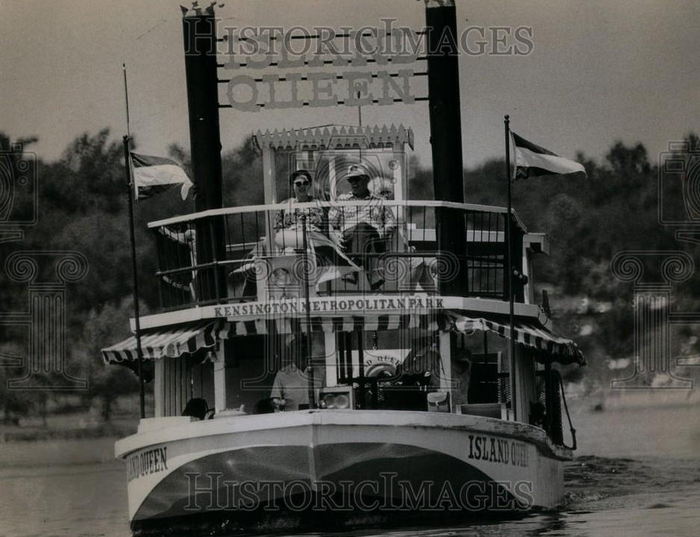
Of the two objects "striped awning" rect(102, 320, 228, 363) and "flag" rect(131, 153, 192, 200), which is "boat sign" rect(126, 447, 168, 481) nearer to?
"striped awning" rect(102, 320, 228, 363)

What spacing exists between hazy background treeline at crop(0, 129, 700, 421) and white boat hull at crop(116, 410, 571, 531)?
14886 millimetres

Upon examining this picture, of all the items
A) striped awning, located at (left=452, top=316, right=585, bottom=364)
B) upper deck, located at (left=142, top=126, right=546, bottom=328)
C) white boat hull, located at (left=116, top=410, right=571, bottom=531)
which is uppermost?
upper deck, located at (left=142, top=126, right=546, bottom=328)

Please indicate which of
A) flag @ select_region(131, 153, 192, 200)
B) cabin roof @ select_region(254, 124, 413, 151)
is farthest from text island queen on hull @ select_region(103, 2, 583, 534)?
flag @ select_region(131, 153, 192, 200)

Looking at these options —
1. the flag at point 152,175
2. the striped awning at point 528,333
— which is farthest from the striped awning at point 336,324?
the flag at point 152,175

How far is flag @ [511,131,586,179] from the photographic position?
25672 mm

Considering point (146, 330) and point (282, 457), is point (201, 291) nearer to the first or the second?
point (146, 330)

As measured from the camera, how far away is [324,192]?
25.5m

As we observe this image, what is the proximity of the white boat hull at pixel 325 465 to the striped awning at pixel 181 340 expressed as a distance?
841mm

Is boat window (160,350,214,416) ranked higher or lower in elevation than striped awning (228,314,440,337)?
lower

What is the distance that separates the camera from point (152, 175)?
84.4 feet

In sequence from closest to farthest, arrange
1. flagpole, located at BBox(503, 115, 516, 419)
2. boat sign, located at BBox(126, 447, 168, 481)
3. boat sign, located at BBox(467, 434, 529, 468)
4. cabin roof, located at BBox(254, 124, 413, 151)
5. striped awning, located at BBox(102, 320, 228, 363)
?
boat sign, located at BBox(467, 434, 529, 468) → boat sign, located at BBox(126, 447, 168, 481) → striped awning, located at BBox(102, 320, 228, 363) → flagpole, located at BBox(503, 115, 516, 419) → cabin roof, located at BBox(254, 124, 413, 151)

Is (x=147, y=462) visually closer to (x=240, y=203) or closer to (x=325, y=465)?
(x=325, y=465)

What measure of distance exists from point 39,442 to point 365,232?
41.4 ft

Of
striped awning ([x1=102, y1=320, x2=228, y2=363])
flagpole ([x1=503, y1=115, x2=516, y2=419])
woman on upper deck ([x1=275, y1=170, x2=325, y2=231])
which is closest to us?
striped awning ([x1=102, y1=320, x2=228, y2=363])
